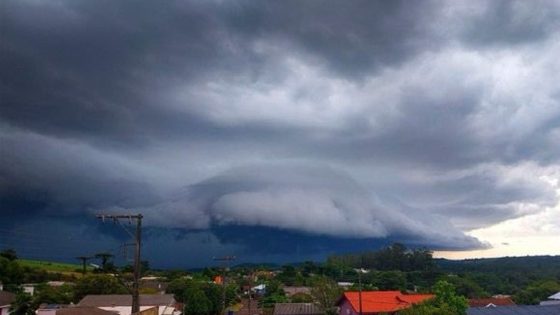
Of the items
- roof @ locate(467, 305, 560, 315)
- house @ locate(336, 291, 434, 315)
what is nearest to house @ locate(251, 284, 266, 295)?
house @ locate(336, 291, 434, 315)

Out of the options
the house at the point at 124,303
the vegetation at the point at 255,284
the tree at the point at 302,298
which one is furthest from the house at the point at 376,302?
the house at the point at 124,303

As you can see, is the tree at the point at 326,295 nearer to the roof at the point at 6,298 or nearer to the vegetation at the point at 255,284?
the vegetation at the point at 255,284

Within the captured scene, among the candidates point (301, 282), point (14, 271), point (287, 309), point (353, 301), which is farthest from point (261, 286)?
point (353, 301)

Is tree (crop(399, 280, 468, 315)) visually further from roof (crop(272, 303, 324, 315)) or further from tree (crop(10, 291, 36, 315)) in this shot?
tree (crop(10, 291, 36, 315))

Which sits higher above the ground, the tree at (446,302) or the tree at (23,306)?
the tree at (446,302)

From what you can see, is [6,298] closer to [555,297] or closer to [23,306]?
[23,306]

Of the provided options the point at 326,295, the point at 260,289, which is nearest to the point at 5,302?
the point at 326,295

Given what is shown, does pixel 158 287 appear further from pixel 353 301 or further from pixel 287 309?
pixel 353 301
